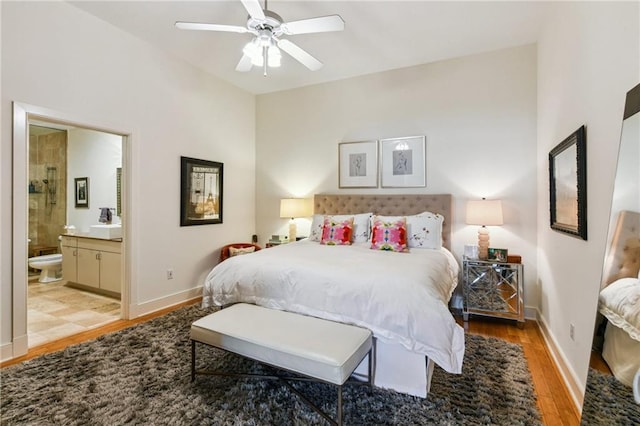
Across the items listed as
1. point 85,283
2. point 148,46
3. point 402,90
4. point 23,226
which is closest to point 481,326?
point 402,90

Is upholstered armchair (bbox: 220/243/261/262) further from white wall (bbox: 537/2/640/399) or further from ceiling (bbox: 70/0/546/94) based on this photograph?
white wall (bbox: 537/2/640/399)

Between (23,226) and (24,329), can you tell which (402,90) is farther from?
(24,329)

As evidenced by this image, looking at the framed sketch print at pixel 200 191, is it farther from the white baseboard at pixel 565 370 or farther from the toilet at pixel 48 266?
the white baseboard at pixel 565 370

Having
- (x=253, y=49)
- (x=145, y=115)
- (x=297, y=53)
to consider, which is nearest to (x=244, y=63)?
(x=253, y=49)

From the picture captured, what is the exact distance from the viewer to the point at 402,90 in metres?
4.01

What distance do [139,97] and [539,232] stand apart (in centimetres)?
470

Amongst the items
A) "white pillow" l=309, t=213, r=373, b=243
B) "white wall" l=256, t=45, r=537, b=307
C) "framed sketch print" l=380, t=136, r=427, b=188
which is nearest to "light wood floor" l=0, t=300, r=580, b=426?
"white wall" l=256, t=45, r=537, b=307

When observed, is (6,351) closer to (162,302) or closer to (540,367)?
(162,302)

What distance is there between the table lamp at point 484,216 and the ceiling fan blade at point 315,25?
229cm

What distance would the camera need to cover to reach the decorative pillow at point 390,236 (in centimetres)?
327

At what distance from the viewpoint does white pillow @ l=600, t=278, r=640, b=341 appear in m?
1.11

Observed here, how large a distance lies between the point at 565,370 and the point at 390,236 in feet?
5.77

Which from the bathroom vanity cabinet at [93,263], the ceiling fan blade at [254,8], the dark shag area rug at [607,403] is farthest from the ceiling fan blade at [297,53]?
the bathroom vanity cabinet at [93,263]

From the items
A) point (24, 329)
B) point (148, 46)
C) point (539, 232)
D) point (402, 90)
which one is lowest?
point (24, 329)
